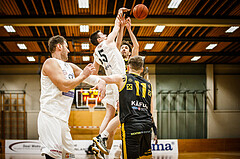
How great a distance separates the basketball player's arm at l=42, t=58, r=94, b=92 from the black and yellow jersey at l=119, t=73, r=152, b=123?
0.88 m

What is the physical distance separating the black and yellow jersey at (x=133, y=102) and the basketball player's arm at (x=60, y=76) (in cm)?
88

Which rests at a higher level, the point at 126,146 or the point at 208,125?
the point at 126,146

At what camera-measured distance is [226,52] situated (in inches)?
560

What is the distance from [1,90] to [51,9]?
27.3ft

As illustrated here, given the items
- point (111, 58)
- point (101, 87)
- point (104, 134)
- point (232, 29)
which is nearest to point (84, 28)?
point (232, 29)

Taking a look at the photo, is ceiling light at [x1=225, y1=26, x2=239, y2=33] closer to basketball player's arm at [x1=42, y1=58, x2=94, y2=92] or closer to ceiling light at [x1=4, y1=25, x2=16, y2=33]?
ceiling light at [x1=4, y1=25, x2=16, y2=33]

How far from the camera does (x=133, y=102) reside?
352 centimetres

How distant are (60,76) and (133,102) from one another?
1144 millimetres

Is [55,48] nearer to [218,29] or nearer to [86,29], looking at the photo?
[86,29]

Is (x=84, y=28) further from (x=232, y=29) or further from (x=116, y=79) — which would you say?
(x=116, y=79)

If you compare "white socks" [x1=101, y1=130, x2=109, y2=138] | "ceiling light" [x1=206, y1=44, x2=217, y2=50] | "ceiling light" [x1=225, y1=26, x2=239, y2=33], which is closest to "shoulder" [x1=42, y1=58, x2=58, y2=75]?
"white socks" [x1=101, y1=130, x2=109, y2=138]

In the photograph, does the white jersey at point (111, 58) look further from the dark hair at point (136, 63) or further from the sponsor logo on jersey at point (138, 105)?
the sponsor logo on jersey at point (138, 105)

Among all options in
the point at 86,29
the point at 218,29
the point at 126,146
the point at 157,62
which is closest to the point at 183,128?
the point at 157,62

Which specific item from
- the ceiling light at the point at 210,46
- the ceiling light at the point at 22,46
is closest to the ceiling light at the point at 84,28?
the ceiling light at the point at 22,46
